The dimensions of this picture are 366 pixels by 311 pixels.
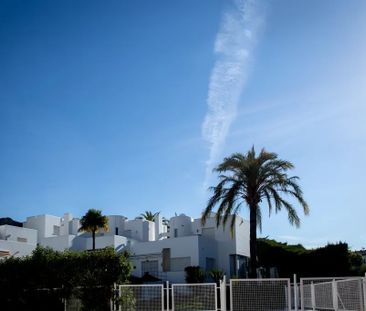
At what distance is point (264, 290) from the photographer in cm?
1894

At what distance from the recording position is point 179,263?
47.5 meters

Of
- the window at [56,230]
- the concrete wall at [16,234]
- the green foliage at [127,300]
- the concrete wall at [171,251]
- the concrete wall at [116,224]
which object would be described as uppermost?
the concrete wall at [116,224]

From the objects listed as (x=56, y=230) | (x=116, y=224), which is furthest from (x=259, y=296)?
(x=56, y=230)

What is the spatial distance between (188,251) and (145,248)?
561cm

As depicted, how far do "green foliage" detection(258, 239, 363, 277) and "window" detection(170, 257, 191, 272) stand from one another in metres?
6.91

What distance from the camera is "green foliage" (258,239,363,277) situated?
127 ft

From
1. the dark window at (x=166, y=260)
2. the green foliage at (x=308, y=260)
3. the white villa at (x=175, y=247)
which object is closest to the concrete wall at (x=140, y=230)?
the white villa at (x=175, y=247)

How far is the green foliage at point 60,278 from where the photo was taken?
21.3 m

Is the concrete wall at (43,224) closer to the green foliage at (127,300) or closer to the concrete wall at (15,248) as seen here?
the concrete wall at (15,248)

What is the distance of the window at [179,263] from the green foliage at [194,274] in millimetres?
3065

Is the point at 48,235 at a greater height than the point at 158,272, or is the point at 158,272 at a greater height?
the point at 48,235

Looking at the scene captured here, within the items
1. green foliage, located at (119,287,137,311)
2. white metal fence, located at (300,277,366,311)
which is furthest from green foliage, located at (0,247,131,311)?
white metal fence, located at (300,277,366,311)

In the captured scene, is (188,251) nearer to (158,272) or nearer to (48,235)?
(158,272)

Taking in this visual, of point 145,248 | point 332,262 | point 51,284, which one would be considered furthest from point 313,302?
point 145,248
